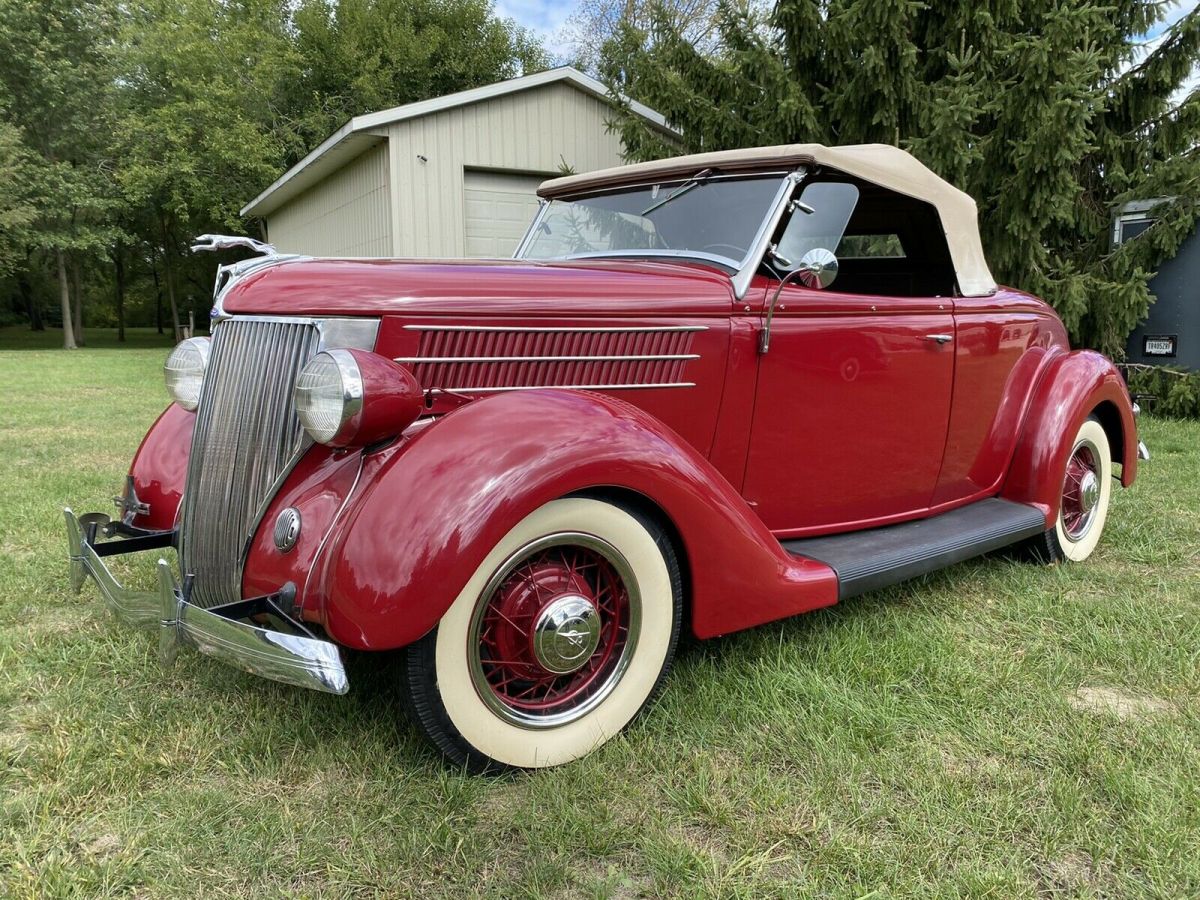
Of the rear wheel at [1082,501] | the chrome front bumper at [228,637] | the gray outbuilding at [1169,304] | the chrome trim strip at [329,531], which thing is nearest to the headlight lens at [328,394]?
the chrome trim strip at [329,531]

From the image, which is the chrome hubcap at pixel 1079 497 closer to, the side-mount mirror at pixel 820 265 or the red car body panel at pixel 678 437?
the red car body panel at pixel 678 437

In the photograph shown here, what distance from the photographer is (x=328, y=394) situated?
6.25 ft

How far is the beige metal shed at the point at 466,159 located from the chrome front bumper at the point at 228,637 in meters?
8.27

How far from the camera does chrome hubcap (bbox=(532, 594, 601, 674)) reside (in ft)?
6.68

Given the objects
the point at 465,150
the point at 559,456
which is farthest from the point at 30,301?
the point at 559,456

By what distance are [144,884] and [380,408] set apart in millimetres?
1141

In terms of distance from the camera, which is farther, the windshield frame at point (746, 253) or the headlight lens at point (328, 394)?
the windshield frame at point (746, 253)

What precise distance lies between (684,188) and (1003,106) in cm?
552

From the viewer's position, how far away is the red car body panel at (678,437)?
6.11 ft

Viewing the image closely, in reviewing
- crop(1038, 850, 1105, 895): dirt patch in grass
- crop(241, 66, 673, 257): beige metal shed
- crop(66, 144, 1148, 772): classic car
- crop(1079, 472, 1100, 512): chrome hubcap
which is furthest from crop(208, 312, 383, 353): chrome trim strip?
crop(241, 66, 673, 257): beige metal shed

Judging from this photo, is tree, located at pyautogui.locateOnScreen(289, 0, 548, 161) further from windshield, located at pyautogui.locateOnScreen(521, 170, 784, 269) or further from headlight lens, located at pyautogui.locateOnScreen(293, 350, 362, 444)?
headlight lens, located at pyautogui.locateOnScreen(293, 350, 362, 444)

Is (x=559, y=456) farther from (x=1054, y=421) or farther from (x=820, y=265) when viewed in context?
(x=1054, y=421)

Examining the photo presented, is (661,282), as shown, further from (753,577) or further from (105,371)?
(105,371)

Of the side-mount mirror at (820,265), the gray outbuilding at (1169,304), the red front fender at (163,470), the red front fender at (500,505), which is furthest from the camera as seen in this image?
the gray outbuilding at (1169,304)
